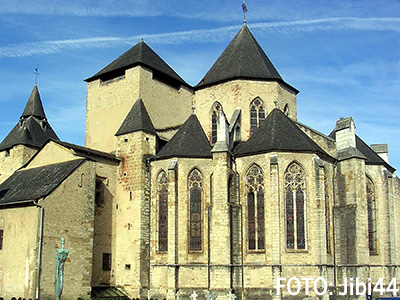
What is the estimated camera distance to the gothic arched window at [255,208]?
25953 millimetres

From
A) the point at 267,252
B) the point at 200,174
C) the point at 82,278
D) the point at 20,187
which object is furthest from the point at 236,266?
the point at 20,187

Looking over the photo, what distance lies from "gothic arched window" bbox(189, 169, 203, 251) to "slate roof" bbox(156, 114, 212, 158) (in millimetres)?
1089

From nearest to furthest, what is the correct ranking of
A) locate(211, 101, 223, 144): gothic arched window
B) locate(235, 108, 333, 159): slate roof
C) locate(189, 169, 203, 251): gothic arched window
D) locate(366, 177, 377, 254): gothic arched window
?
locate(235, 108, 333, 159): slate roof → locate(189, 169, 203, 251): gothic arched window → locate(366, 177, 377, 254): gothic arched window → locate(211, 101, 223, 144): gothic arched window

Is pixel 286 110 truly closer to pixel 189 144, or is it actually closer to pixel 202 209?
pixel 189 144

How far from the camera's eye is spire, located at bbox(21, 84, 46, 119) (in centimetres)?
3916

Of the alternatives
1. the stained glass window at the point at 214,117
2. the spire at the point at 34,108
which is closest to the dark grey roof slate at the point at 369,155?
the stained glass window at the point at 214,117

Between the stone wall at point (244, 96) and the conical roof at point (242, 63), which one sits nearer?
the stone wall at point (244, 96)

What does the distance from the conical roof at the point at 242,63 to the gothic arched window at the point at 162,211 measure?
30.0 feet

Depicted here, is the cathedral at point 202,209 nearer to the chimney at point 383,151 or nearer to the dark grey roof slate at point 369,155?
the dark grey roof slate at point 369,155

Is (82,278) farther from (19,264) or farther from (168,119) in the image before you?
(168,119)

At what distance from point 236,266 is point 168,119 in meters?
12.2

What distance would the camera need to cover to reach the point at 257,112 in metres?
32.5

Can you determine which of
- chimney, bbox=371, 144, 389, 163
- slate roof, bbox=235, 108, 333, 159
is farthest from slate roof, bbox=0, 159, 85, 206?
chimney, bbox=371, 144, 389, 163

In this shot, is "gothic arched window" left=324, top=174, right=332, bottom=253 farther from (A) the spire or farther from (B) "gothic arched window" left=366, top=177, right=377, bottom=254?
(A) the spire
